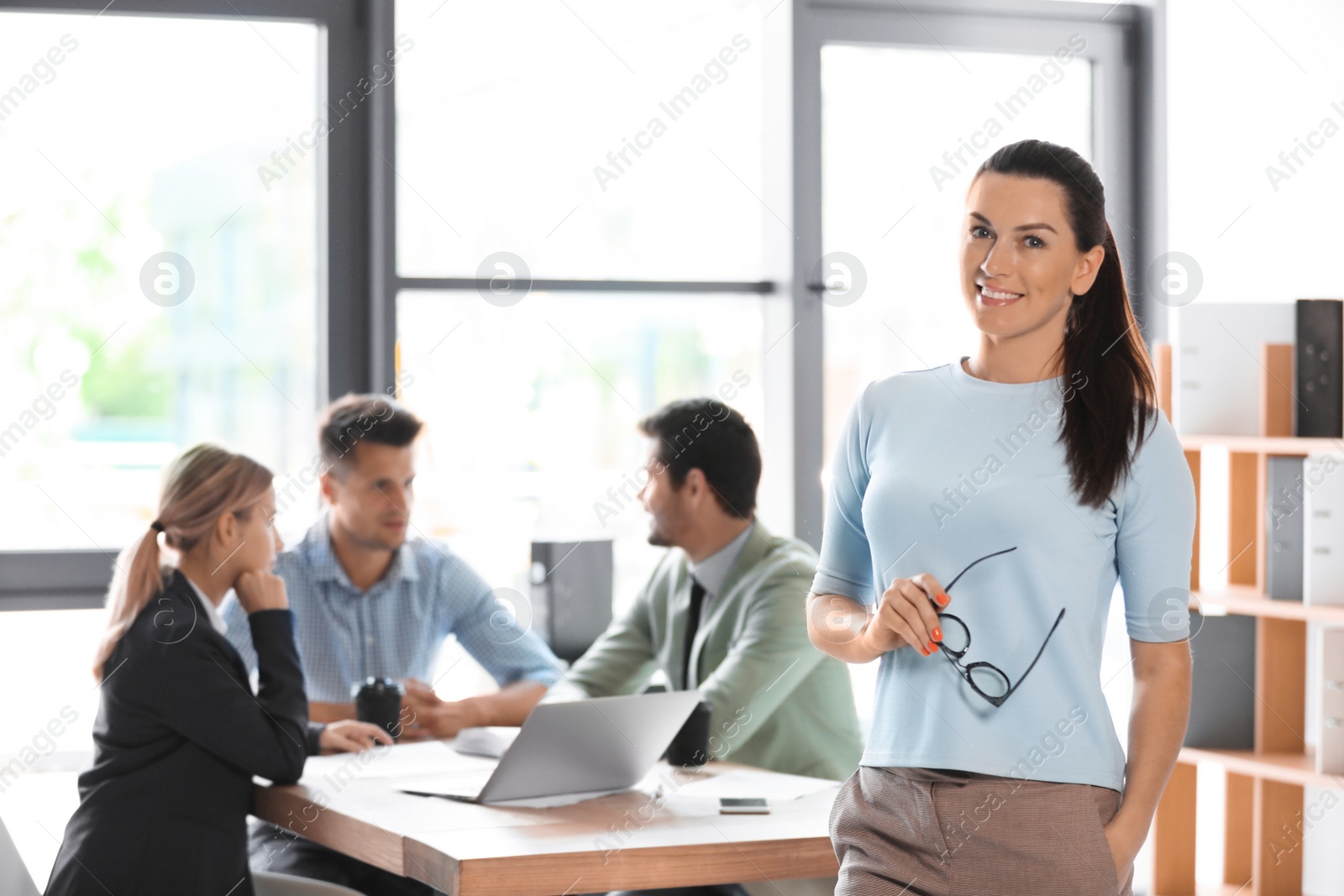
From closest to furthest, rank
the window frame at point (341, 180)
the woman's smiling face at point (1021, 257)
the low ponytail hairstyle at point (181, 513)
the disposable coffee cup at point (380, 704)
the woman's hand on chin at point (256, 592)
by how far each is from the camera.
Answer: the woman's smiling face at point (1021, 257) < the low ponytail hairstyle at point (181, 513) < the woman's hand on chin at point (256, 592) < the disposable coffee cup at point (380, 704) < the window frame at point (341, 180)

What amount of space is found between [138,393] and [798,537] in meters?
1.80

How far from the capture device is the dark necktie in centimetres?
269

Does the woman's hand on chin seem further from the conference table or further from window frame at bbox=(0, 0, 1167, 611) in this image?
window frame at bbox=(0, 0, 1167, 611)

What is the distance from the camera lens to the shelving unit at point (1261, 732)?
2.83 metres

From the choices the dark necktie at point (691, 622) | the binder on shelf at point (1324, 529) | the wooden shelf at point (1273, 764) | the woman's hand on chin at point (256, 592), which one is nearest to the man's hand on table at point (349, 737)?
the woman's hand on chin at point (256, 592)

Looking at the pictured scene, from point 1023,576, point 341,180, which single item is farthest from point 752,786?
point 341,180

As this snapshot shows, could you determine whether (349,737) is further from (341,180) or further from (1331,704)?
(1331,704)

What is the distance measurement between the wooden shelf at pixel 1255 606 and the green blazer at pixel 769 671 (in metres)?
0.91

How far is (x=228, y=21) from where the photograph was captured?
3.44m

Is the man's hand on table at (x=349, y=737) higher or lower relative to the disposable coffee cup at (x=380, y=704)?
lower

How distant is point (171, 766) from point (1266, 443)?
2.21 m

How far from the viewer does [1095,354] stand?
1495 millimetres

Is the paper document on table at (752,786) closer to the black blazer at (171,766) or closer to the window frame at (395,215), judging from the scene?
the black blazer at (171,766)

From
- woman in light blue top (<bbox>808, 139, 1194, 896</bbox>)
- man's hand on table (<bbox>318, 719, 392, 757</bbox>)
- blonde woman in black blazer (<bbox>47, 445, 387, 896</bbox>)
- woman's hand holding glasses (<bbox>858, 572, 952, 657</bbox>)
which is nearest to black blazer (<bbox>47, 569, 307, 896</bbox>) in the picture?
blonde woman in black blazer (<bbox>47, 445, 387, 896</bbox>)
